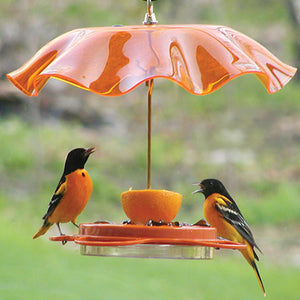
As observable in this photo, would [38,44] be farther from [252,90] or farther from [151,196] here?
[151,196]

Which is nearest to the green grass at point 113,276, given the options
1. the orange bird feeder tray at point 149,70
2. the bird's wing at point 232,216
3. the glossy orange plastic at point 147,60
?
the bird's wing at point 232,216

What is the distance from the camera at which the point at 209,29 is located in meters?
2.16

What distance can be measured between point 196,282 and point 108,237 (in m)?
6.20

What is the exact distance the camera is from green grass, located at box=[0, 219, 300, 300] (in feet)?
23.9

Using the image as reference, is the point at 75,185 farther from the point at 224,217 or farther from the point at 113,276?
the point at 113,276

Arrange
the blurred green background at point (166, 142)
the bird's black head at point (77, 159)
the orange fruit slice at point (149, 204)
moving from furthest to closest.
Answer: the blurred green background at point (166, 142) < the bird's black head at point (77, 159) < the orange fruit slice at point (149, 204)

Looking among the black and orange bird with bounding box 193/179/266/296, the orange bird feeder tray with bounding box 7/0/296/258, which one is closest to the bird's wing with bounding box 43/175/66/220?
the orange bird feeder tray with bounding box 7/0/296/258

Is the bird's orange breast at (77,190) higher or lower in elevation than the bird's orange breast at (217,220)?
higher

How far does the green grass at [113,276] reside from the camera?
23.9 feet

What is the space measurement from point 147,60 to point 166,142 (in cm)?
841

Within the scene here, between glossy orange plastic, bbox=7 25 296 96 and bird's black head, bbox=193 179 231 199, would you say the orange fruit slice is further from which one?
bird's black head, bbox=193 179 231 199

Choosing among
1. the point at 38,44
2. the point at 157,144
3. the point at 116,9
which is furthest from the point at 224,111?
the point at 38,44

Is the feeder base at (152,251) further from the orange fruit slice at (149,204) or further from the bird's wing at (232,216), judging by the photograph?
the bird's wing at (232,216)

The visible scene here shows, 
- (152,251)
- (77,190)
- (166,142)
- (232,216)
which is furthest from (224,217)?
(166,142)
